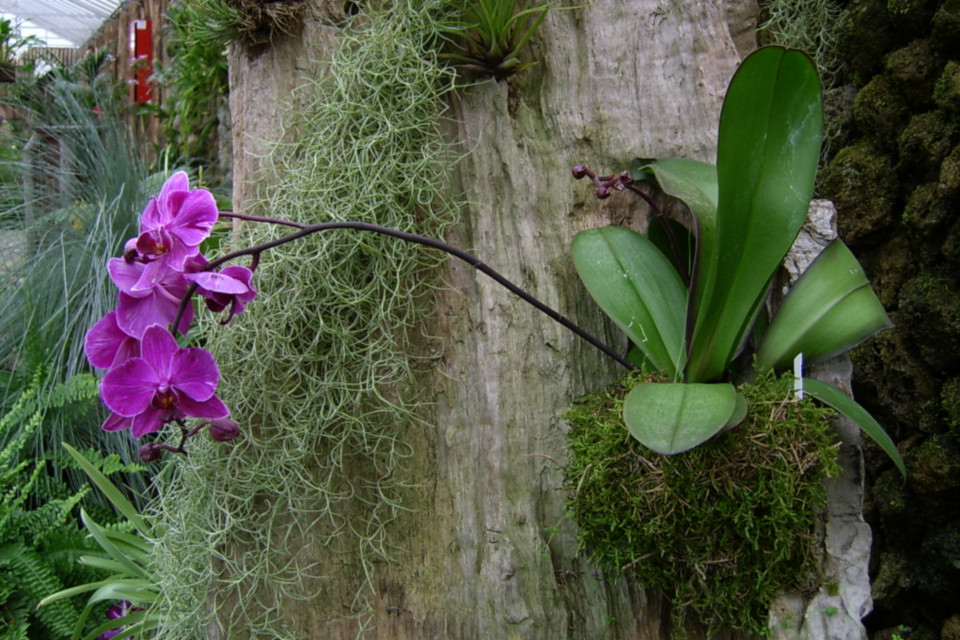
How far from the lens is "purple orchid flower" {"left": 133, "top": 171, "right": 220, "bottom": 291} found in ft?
3.37

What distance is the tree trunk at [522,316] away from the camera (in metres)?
1.25

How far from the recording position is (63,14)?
5016 millimetres

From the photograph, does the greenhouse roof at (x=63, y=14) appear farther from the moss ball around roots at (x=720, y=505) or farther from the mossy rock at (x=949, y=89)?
the moss ball around roots at (x=720, y=505)

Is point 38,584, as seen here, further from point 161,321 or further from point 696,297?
point 696,297

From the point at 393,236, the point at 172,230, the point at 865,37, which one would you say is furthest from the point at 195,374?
the point at 865,37

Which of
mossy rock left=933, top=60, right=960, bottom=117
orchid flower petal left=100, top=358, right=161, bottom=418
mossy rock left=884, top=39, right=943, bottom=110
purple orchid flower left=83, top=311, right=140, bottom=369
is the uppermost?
mossy rock left=884, top=39, right=943, bottom=110

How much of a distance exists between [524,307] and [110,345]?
663 mm

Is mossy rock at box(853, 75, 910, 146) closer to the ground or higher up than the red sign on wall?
closer to the ground

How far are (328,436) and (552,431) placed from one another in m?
0.38

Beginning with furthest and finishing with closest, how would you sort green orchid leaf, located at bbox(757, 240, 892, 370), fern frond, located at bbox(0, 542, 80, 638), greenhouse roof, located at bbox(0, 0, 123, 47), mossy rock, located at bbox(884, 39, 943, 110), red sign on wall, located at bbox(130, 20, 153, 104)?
greenhouse roof, located at bbox(0, 0, 123, 47)
red sign on wall, located at bbox(130, 20, 153, 104)
fern frond, located at bbox(0, 542, 80, 638)
mossy rock, located at bbox(884, 39, 943, 110)
green orchid leaf, located at bbox(757, 240, 892, 370)

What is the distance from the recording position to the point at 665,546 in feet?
3.37

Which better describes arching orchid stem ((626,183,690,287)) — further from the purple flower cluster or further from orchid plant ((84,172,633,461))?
the purple flower cluster

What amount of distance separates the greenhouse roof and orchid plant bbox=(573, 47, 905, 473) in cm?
466

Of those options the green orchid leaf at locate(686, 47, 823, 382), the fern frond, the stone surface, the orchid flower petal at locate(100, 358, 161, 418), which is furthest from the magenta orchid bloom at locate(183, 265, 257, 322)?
the fern frond
